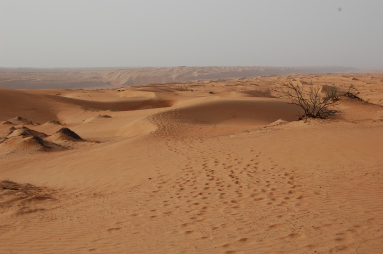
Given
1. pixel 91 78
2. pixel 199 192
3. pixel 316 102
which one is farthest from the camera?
pixel 91 78

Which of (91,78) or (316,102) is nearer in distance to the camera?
(316,102)

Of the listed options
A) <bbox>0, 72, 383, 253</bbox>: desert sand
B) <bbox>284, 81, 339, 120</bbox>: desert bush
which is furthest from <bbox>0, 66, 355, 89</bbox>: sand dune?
<bbox>284, 81, 339, 120</bbox>: desert bush

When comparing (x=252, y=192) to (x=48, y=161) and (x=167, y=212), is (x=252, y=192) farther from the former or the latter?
(x=48, y=161)

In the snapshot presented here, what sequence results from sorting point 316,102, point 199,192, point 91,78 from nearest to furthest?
point 199,192, point 316,102, point 91,78

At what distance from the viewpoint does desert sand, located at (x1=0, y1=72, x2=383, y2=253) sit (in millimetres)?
3668

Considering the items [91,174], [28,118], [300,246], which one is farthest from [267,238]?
[28,118]

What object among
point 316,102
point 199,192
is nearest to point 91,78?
point 316,102

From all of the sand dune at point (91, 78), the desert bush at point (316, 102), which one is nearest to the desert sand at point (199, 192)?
the desert bush at point (316, 102)

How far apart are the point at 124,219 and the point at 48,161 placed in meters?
6.47

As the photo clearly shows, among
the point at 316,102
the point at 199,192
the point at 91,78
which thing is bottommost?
the point at 199,192

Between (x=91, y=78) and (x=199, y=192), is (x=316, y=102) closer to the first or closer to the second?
(x=199, y=192)

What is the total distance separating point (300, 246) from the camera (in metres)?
3.30

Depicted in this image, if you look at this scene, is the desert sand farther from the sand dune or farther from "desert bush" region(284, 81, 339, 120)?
the sand dune

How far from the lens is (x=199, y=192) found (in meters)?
5.80
